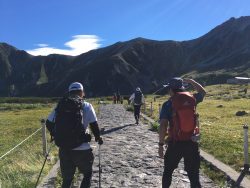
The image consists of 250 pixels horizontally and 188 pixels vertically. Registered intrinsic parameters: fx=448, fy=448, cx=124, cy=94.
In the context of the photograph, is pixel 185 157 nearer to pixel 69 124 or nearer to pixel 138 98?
pixel 69 124

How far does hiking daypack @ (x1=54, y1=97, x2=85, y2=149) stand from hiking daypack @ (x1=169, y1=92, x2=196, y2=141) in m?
→ 1.64

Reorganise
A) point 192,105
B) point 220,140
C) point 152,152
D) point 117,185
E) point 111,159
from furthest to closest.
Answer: point 220,140 < point 152,152 < point 111,159 < point 117,185 < point 192,105

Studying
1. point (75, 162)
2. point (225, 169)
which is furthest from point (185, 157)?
point (225, 169)

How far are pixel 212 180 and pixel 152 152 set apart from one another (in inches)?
167

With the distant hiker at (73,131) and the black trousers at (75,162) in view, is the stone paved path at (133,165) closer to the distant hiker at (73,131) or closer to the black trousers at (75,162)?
the black trousers at (75,162)

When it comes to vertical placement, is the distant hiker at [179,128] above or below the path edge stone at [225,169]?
above

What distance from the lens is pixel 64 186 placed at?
8.30 metres

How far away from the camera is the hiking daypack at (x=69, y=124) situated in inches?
307

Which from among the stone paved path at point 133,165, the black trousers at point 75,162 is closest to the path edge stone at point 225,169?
the stone paved path at point 133,165

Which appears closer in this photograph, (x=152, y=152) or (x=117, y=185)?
(x=117, y=185)

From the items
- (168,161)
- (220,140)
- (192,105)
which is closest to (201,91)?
(192,105)

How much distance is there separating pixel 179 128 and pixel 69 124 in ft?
6.30

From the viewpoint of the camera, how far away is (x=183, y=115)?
7.77 metres

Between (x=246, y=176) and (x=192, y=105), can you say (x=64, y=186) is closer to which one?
(x=192, y=105)
